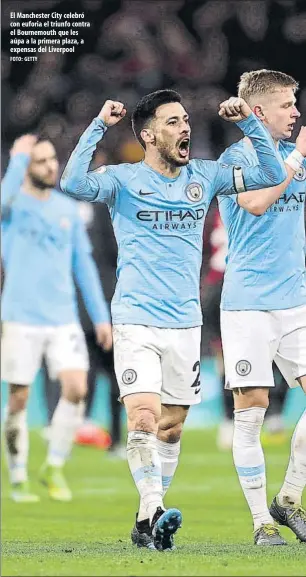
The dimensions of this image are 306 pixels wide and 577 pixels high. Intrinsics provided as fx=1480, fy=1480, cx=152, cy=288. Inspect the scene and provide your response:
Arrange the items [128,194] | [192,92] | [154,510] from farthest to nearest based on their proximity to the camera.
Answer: [192,92] < [128,194] < [154,510]

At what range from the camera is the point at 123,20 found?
16625 millimetres

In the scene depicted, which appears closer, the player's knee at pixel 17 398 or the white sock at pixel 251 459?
the white sock at pixel 251 459

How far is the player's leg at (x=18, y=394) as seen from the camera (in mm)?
9828

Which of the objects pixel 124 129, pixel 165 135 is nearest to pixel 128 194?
pixel 165 135

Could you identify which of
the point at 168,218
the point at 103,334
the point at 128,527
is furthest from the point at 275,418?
the point at 168,218

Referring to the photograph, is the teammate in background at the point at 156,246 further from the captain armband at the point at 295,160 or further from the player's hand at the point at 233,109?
the captain armband at the point at 295,160

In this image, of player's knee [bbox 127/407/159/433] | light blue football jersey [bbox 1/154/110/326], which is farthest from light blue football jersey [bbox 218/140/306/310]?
light blue football jersey [bbox 1/154/110/326]

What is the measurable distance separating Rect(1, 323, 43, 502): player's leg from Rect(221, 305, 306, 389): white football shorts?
336 centimetres

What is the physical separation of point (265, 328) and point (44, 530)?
72.7 inches

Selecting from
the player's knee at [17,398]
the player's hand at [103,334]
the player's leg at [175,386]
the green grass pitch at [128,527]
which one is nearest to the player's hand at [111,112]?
the player's leg at [175,386]

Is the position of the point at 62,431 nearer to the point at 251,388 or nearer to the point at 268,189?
the point at 251,388

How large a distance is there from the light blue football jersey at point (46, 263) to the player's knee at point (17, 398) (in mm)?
480

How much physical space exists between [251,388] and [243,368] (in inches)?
4.1

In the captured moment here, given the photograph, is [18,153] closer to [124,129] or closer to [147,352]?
[147,352]
